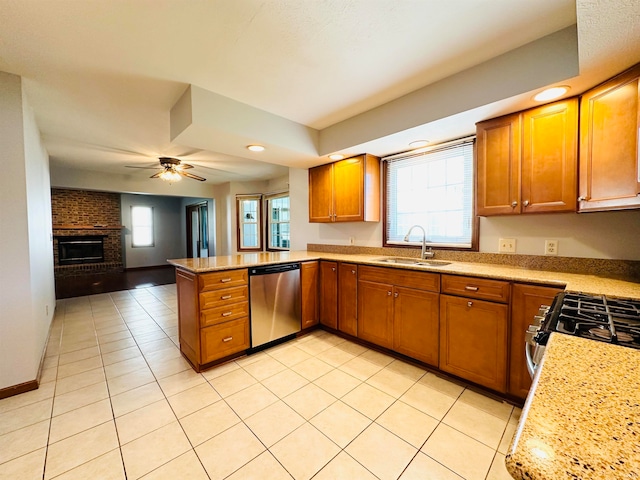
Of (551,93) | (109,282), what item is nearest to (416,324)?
(551,93)

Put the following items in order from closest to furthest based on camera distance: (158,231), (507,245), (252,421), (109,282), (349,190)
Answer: (252,421)
(507,245)
(349,190)
(109,282)
(158,231)

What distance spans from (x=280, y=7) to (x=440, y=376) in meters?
2.87

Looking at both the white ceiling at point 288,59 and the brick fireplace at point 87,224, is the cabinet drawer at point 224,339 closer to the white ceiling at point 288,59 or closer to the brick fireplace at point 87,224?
the white ceiling at point 288,59

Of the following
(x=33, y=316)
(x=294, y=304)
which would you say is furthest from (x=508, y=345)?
(x=33, y=316)

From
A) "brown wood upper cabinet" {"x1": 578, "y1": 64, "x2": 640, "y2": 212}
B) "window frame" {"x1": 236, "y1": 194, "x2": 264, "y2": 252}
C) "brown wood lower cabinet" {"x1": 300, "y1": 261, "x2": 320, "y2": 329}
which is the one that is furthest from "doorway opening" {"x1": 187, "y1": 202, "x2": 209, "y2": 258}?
"brown wood upper cabinet" {"x1": 578, "y1": 64, "x2": 640, "y2": 212}

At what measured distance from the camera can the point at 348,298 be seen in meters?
2.92

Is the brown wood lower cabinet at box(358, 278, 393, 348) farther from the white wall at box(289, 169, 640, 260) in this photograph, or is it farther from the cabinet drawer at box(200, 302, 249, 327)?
the cabinet drawer at box(200, 302, 249, 327)

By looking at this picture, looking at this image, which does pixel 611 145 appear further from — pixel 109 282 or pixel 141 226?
pixel 141 226

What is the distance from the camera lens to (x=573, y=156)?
5.86 feet

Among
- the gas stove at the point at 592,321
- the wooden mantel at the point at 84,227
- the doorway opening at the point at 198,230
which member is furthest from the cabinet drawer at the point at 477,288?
the wooden mantel at the point at 84,227

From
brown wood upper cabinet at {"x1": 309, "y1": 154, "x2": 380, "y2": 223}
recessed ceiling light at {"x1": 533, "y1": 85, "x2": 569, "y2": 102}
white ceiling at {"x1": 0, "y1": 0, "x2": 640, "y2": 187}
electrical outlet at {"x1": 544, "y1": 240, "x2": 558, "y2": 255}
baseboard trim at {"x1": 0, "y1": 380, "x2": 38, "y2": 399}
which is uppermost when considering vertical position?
white ceiling at {"x1": 0, "y1": 0, "x2": 640, "y2": 187}

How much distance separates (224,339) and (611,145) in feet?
10.3

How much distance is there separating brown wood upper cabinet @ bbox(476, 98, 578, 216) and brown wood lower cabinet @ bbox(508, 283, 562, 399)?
0.64 m

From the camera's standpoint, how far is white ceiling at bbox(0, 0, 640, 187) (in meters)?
1.45
